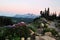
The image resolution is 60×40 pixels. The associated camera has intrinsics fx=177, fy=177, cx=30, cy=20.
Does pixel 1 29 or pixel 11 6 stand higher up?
pixel 11 6

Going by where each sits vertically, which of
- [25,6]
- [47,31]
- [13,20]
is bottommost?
[47,31]

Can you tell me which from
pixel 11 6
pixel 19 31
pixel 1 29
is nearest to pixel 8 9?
pixel 11 6

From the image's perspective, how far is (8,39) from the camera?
551cm

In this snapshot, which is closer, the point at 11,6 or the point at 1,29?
the point at 1,29

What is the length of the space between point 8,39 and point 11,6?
213 cm

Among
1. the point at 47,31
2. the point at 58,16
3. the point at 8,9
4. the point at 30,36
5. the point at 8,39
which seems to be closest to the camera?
the point at 8,39

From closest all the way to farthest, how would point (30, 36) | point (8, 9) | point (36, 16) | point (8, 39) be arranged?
point (8, 39) → point (30, 36) → point (8, 9) → point (36, 16)

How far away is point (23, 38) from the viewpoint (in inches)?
226

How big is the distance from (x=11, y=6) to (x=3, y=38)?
79.5 inches

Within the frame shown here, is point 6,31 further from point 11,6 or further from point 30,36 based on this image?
point 11,6

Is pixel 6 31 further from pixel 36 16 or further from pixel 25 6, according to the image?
pixel 36 16

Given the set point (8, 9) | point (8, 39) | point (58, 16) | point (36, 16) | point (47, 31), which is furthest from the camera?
point (58, 16)

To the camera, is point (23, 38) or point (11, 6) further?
point (11, 6)

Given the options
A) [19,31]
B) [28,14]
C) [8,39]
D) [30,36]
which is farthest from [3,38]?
[28,14]
